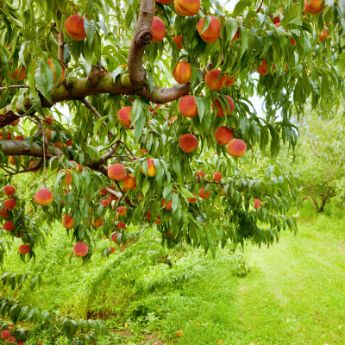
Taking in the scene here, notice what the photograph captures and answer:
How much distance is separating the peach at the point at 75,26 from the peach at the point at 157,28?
0.21m

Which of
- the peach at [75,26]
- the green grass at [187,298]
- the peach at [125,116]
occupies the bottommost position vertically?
the green grass at [187,298]

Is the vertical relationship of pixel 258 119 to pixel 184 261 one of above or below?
above

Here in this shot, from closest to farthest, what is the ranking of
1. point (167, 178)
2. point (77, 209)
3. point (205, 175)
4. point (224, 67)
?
1. point (224, 67)
2. point (167, 178)
3. point (77, 209)
4. point (205, 175)

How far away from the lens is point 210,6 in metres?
1.13

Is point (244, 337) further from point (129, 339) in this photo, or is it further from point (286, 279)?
point (286, 279)

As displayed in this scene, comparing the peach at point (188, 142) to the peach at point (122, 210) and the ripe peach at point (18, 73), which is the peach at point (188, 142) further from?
the peach at point (122, 210)

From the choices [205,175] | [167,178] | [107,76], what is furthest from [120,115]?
[205,175]

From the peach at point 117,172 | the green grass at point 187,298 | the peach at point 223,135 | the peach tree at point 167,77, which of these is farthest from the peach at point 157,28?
the green grass at point 187,298

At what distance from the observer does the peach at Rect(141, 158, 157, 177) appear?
1.64 metres

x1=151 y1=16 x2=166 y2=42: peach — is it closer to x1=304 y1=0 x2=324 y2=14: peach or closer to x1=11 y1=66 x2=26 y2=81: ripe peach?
Result: x1=304 y1=0 x2=324 y2=14: peach

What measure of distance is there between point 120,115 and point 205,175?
4.58 ft

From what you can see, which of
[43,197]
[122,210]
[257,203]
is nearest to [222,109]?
[43,197]

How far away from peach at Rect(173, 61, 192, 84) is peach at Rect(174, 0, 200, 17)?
22 centimetres

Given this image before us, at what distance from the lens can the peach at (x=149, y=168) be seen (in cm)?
164
